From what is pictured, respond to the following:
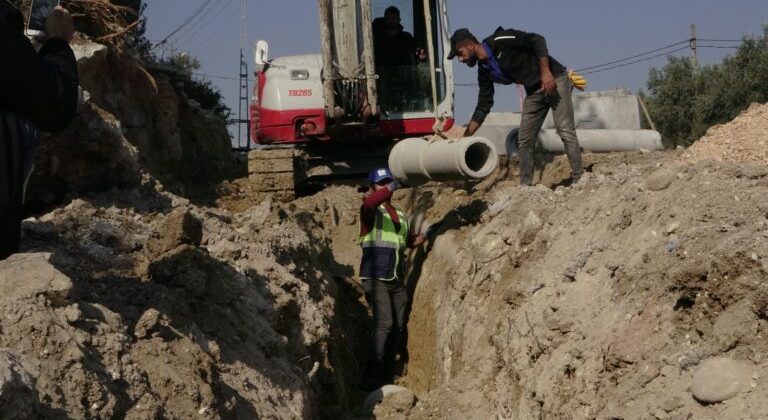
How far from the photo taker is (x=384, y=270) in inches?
416

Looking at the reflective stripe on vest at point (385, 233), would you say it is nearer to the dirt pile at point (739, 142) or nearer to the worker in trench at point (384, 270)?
the worker in trench at point (384, 270)

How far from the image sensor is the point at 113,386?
498 cm

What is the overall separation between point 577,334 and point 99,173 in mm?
4225

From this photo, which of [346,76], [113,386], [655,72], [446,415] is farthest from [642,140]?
[655,72]

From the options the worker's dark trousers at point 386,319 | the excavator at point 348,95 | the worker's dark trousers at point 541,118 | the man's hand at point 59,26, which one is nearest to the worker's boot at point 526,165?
the worker's dark trousers at point 541,118

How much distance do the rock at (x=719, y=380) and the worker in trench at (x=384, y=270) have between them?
18.6 ft

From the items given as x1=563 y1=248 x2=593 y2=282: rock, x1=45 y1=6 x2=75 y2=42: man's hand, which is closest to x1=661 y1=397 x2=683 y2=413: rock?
x1=563 y1=248 x2=593 y2=282: rock

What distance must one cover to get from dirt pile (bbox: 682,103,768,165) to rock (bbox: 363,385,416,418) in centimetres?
297

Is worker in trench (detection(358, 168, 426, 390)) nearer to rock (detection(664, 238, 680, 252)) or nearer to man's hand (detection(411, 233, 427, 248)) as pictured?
man's hand (detection(411, 233, 427, 248))

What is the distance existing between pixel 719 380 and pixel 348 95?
8.84 m

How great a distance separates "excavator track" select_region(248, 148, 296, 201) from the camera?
13.9 metres

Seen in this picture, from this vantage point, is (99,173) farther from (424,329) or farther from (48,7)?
(424,329)

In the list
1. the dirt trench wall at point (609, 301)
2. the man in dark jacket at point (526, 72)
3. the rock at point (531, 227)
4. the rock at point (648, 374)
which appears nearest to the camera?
the dirt trench wall at point (609, 301)

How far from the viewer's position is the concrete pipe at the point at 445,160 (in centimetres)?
984
